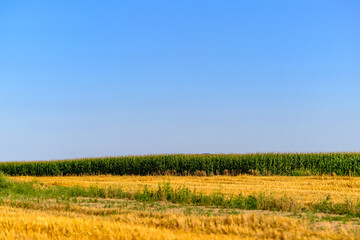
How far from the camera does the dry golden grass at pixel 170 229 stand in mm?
8672

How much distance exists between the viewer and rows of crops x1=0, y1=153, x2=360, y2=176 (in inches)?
1340

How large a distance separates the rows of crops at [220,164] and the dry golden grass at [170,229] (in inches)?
964

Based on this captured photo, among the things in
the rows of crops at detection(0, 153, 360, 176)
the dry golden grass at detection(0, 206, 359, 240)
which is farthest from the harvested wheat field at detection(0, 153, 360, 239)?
the rows of crops at detection(0, 153, 360, 176)

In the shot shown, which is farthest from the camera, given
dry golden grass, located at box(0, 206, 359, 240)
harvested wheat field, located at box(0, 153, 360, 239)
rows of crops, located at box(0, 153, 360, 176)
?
rows of crops, located at box(0, 153, 360, 176)

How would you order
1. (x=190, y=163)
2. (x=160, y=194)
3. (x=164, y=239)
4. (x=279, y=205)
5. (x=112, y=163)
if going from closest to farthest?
(x=164, y=239) < (x=279, y=205) < (x=160, y=194) < (x=190, y=163) < (x=112, y=163)

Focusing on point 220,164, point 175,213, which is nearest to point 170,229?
point 175,213

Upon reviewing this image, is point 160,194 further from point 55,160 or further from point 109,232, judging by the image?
point 55,160

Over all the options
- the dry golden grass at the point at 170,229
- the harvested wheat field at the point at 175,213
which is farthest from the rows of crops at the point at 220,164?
the dry golden grass at the point at 170,229

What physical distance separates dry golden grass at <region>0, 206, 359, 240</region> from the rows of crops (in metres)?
24.5

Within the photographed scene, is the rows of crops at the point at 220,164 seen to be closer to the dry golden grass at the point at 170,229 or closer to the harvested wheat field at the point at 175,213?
the harvested wheat field at the point at 175,213

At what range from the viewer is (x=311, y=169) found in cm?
3412

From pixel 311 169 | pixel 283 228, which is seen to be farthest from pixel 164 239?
pixel 311 169

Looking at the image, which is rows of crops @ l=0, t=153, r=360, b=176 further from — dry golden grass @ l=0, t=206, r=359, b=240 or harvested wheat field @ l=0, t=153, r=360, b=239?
dry golden grass @ l=0, t=206, r=359, b=240

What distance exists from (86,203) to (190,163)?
22.1 meters
